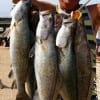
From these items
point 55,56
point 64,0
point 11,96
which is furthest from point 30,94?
point 11,96

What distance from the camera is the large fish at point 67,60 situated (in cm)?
534

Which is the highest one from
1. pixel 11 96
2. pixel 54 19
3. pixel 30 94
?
pixel 54 19

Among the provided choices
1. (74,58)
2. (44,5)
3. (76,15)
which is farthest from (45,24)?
(44,5)

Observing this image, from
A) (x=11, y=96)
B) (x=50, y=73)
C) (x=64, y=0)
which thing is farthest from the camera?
(x=11, y=96)

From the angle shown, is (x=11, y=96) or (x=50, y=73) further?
(x=11, y=96)

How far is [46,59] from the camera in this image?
5.32 meters

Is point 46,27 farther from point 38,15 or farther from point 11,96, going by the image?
point 11,96

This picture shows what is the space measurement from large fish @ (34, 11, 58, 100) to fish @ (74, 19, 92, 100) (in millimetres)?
249

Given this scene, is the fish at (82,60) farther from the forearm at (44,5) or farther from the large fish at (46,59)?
the forearm at (44,5)

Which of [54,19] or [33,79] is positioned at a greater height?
[54,19]

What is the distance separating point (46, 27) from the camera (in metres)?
5.39

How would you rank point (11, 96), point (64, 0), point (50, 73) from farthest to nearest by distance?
point (11, 96) < point (64, 0) < point (50, 73)

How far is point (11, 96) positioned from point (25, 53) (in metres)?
8.07

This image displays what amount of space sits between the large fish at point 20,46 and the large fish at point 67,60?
340 millimetres
